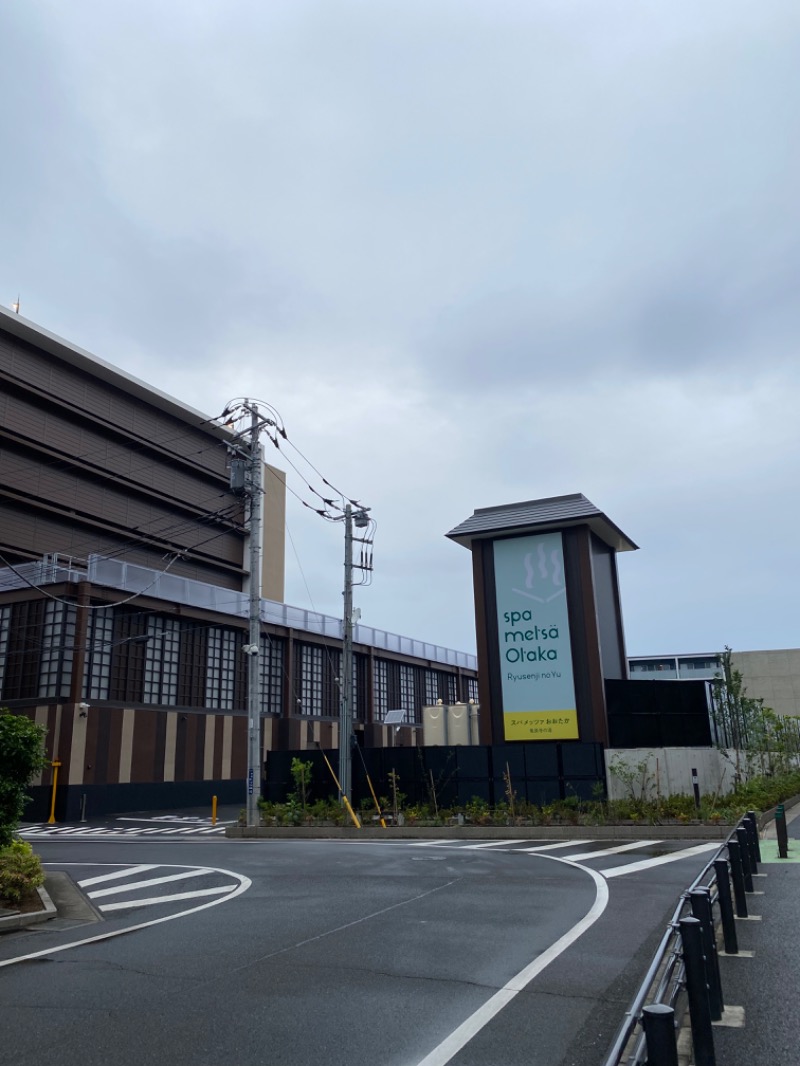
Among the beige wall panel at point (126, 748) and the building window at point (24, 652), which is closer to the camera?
the building window at point (24, 652)

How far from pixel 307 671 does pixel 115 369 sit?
24433 mm

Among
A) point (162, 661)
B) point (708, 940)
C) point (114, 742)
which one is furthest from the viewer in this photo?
point (162, 661)

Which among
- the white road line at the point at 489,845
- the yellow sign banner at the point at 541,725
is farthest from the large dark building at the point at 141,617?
the white road line at the point at 489,845

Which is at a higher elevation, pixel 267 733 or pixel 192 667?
pixel 192 667

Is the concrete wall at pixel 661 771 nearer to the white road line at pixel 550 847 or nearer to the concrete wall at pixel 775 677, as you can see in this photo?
the white road line at pixel 550 847

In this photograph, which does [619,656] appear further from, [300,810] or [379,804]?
[300,810]

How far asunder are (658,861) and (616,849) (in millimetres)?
2684

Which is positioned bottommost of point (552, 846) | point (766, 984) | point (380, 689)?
point (766, 984)

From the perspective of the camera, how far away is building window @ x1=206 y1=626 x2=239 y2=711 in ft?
145

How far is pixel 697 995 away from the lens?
5066 millimetres

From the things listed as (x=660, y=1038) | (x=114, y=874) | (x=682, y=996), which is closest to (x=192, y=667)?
(x=114, y=874)

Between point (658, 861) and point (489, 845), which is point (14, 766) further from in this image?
point (489, 845)

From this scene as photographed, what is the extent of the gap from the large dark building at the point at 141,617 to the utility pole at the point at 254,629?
17.3 feet

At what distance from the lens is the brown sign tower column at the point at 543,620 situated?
28.4m
